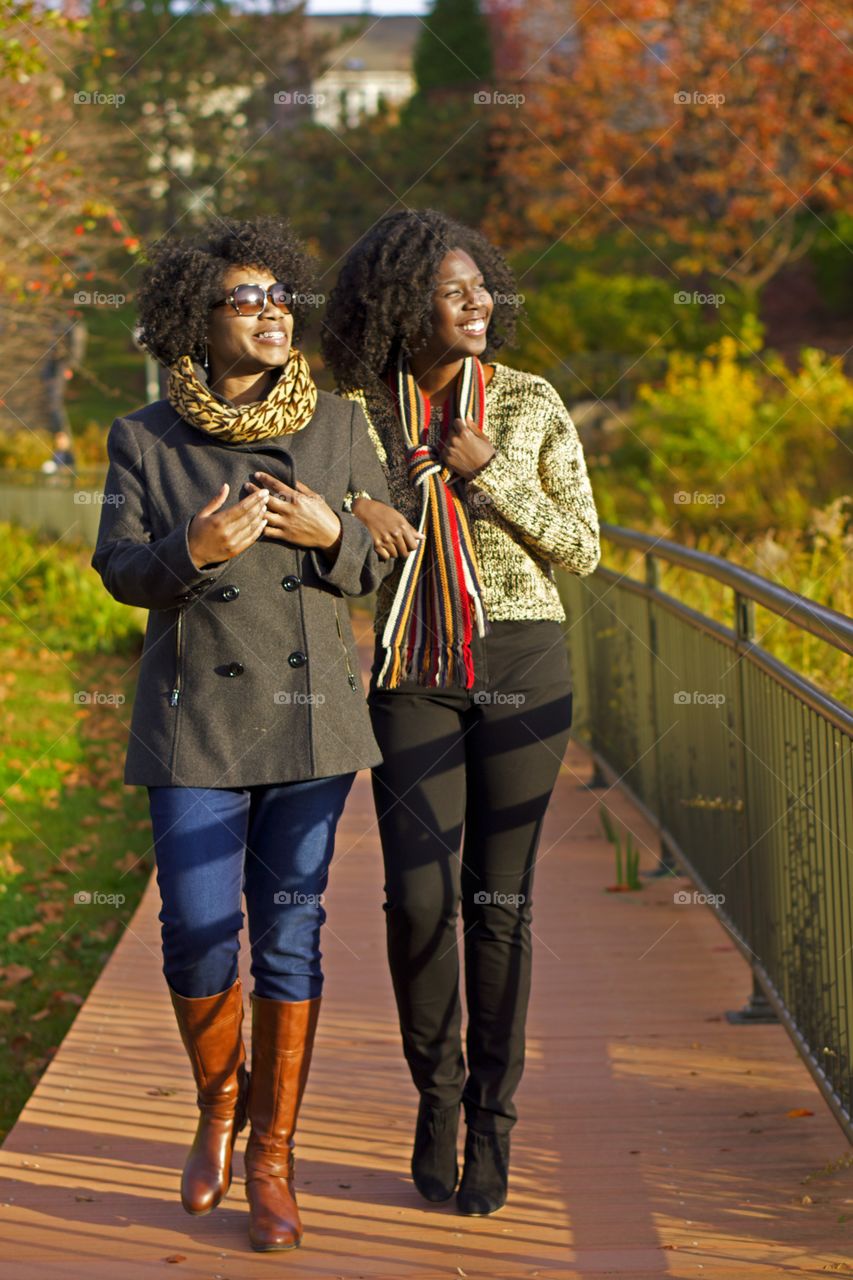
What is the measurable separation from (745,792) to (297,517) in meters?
1.95

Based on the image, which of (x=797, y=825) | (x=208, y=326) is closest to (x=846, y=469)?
(x=797, y=825)

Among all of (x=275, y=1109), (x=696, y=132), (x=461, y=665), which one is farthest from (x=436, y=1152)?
(x=696, y=132)

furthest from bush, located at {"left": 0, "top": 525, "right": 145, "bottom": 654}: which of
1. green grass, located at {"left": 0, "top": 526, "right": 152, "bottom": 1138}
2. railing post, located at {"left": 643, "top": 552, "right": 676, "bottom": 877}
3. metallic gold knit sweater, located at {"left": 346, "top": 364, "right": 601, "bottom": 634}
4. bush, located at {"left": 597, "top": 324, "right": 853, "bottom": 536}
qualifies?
metallic gold knit sweater, located at {"left": 346, "top": 364, "right": 601, "bottom": 634}

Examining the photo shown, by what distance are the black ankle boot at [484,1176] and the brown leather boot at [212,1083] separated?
1.58ft

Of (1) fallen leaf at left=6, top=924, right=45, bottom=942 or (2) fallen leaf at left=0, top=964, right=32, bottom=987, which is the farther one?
(1) fallen leaf at left=6, top=924, right=45, bottom=942

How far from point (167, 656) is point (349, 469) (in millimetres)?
513

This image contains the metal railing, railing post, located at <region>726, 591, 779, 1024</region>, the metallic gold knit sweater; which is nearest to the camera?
the metallic gold knit sweater

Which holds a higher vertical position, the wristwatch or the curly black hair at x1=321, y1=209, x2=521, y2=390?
the curly black hair at x1=321, y1=209, x2=521, y2=390

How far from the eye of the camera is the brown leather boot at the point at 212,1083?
3309 millimetres

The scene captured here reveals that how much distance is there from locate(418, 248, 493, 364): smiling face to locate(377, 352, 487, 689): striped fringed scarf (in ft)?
0.16

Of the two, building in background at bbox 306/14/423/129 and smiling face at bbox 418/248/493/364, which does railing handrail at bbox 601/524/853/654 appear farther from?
building in background at bbox 306/14/423/129

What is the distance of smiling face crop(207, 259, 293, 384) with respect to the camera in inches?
126

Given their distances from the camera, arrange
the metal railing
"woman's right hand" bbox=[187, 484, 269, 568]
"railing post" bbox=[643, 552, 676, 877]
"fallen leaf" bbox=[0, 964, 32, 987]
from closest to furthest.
→ "woman's right hand" bbox=[187, 484, 269, 568] → the metal railing → "fallen leaf" bbox=[0, 964, 32, 987] → "railing post" bbox=[643, 552, 676, 877]

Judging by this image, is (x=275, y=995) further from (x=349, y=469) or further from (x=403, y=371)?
(x=403, y=371)
